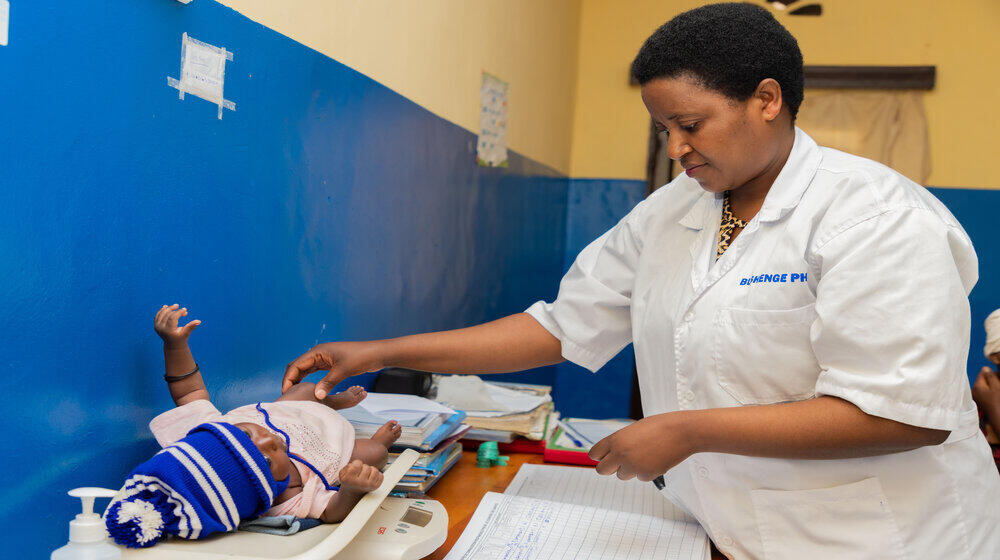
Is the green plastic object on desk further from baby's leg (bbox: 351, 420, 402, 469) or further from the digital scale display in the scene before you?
the digital scale display

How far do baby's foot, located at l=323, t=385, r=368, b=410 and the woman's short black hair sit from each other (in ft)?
2.56

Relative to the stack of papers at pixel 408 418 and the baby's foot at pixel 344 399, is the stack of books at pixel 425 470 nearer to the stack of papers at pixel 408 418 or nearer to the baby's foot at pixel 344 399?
the stack of papers at pixel 408 418

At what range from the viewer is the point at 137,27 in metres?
1.15

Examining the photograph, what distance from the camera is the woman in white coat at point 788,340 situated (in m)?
1.07

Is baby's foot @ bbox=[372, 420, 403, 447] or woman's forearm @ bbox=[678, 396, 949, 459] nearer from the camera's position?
woman's forearm @ bbox=[678, 396, 949, 459]

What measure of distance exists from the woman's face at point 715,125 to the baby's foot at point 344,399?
2.41 feet

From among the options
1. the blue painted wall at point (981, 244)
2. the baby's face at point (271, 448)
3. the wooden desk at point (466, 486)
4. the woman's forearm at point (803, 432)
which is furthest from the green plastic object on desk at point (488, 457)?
the blue painted wall at point (981, 244)

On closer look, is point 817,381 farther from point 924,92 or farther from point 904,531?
point 924,92

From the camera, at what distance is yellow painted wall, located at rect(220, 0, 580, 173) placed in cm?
171

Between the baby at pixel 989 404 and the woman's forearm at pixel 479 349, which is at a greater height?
the woman's forearm at pixel 479 349

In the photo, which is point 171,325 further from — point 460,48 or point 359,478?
point 460,48

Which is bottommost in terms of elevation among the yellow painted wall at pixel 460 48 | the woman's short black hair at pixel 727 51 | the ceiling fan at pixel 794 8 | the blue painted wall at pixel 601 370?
the blue painted wall at pixel 601 370

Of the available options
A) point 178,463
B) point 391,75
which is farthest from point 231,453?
point 391,75

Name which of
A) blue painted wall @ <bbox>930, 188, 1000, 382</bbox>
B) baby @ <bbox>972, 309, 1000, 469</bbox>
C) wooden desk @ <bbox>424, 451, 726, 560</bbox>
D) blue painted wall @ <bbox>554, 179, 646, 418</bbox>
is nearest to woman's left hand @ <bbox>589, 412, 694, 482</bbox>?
wooden desk @ <bbox>424, 451, 726, 560</bbox>
